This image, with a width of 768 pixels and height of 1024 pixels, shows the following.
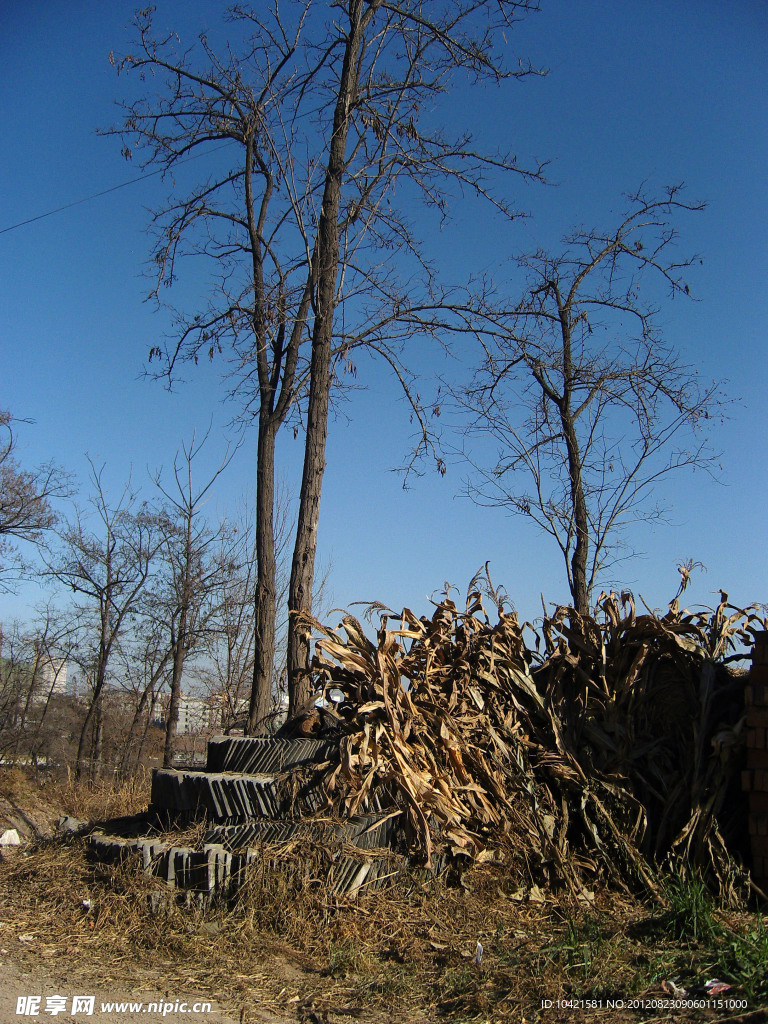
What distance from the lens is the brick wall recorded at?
15.8 feet

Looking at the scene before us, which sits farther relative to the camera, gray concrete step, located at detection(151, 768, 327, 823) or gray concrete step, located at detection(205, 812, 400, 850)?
gray concrete step, located at detection(151, 768, 327, 823)

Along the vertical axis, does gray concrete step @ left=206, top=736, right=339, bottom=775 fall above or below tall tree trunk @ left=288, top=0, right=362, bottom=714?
below

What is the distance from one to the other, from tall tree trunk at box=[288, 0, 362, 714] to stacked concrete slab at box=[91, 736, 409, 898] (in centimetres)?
148

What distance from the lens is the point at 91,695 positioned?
21.4 metres

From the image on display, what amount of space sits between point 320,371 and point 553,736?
440 cm

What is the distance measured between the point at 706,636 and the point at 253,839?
346cm

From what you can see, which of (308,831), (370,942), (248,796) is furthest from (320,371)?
(370,942)

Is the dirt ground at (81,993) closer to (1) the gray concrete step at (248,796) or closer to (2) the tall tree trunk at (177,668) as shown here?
(1) the gray concrete step at (248,796)

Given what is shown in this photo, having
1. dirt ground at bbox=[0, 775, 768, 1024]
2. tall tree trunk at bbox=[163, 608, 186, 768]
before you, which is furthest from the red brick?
tall tree trunk at bbox=[163, 608, 186, 768]

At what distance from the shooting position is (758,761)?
16.0ft

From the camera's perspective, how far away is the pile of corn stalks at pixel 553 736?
4.95 m

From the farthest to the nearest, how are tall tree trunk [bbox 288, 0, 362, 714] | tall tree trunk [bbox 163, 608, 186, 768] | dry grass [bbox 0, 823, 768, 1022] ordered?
tall tree trunk [bbox 163, 608, 186, 768], tall tree trunk [bbox 288, 0, 362, 714], dry grass [bbox 0, 823, 768, 1022]

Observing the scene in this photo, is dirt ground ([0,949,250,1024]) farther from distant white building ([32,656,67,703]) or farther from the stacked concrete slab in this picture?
distant white building ([32,656,67,703])

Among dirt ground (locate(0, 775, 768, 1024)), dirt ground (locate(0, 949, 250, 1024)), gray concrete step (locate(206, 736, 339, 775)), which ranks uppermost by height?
gray concrete step (locate(206, 736, 339, 775))
